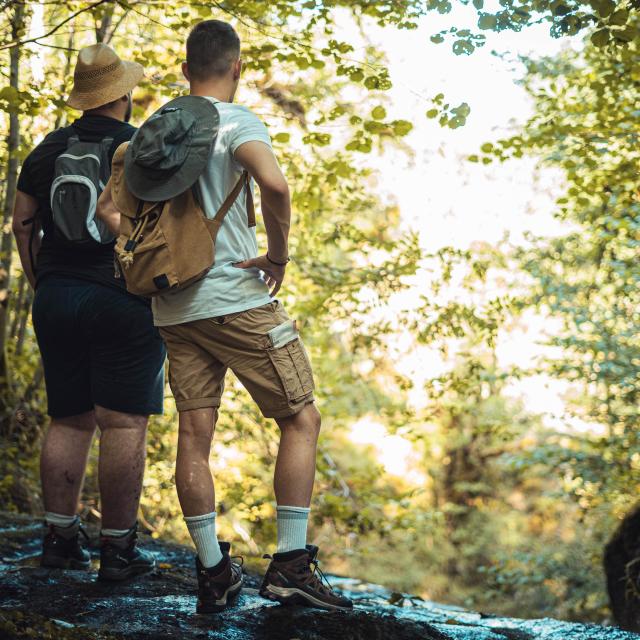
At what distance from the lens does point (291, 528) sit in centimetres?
258

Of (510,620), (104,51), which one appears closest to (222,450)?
(510,620)

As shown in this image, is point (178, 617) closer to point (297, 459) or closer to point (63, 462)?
point (297, 459)

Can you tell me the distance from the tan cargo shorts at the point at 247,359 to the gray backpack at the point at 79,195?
0.63m

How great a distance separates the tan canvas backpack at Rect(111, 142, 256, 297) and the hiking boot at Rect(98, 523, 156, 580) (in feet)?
3.66

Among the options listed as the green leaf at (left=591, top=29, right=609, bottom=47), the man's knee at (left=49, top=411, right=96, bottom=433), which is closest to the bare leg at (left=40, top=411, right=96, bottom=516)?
the man's knee at (left=49, top=411, right=96, bottom=433)

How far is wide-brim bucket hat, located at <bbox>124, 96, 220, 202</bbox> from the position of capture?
2.48m

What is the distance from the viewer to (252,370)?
8.52 feet

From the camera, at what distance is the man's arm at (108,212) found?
2873 mm

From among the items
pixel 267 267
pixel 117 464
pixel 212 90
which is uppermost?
pixel 212 90

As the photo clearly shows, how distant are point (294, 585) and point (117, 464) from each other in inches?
37.1

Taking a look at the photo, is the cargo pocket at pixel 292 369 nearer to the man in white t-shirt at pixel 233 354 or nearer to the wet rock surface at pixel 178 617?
the man in white t-shirt at pixel 233 354

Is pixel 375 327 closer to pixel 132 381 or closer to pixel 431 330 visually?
pixel 431 330

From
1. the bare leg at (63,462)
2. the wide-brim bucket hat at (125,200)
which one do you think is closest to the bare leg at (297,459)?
the wide-brim bucket hat at (125,200)

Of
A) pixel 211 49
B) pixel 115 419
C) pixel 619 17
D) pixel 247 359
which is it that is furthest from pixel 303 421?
pixel 619 17
